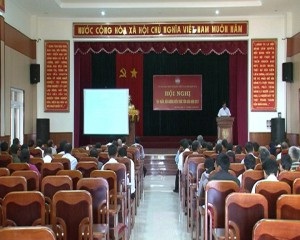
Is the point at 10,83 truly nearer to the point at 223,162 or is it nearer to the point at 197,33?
the point at 197,33

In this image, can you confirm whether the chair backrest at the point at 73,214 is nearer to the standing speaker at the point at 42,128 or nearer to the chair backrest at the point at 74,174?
the chair backrest at the point at 74,174

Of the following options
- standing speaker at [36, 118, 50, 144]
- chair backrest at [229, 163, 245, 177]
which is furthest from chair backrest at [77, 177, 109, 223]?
standing speaker at [36, 118, 50, 144]

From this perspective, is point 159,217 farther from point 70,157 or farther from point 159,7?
point 159,7

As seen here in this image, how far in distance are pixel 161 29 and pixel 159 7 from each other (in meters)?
1.15

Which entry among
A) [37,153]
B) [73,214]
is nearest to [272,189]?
[73,214]

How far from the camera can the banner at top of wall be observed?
1381 cm

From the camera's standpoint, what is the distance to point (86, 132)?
13.6 m

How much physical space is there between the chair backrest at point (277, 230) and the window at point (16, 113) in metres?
10.7

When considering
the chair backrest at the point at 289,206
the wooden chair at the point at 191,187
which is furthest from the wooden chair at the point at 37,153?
the chair backrest at the point at 289,206

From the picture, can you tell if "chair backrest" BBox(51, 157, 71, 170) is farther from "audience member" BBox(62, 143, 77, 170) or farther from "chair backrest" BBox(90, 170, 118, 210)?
"chair backrest" BBox(90, 170, 118, 210)

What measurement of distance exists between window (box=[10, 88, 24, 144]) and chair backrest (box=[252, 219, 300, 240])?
10682 millimetres

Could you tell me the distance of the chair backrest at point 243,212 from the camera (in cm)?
346

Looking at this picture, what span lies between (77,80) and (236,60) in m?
5.12

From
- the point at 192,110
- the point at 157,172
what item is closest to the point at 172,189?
the point at 157,172
